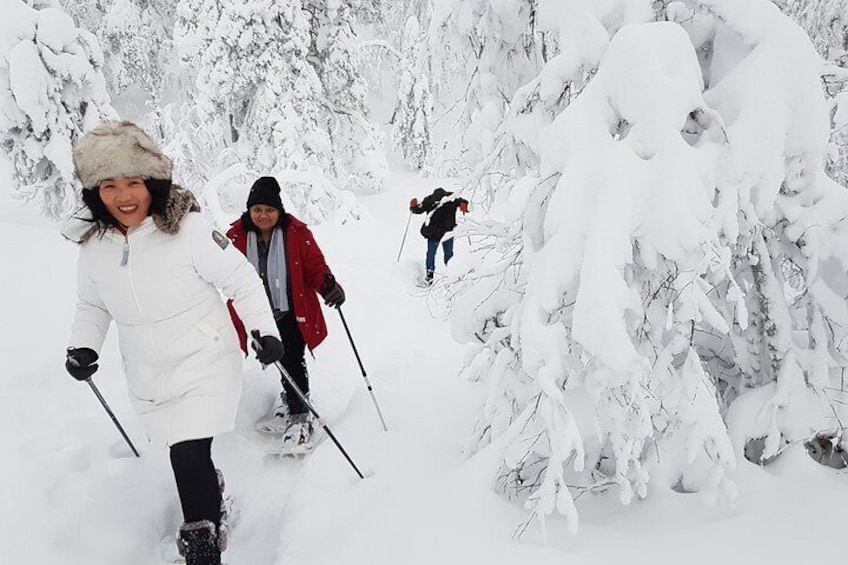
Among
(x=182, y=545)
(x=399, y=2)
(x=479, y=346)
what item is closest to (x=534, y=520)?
(x=479, y=346)

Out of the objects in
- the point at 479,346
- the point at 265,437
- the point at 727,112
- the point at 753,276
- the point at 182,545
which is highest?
the point at 727,112

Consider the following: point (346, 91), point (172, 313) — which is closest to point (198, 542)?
point (172, 313)

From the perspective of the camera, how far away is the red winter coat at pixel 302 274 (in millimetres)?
4059

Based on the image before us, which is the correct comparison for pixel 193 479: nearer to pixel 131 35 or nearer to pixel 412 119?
pixel 412 119

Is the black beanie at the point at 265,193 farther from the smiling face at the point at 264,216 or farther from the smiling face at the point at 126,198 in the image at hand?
the smiling face at the point at 126,198

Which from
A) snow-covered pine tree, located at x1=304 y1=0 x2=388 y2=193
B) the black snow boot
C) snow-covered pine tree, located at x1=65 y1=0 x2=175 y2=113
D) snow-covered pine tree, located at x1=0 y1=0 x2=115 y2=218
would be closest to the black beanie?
the black snow boot

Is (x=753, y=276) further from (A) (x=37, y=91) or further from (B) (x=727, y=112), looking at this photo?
(A) (x=37, y=91)

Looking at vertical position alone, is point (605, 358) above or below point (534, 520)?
above

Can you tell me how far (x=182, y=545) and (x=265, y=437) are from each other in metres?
1.56

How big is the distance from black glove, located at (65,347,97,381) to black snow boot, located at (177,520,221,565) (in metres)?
0.98

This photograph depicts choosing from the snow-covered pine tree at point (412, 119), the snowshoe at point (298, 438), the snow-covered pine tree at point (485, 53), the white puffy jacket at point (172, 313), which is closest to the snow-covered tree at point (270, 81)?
the snow-covered pine tree at point (412, 119)

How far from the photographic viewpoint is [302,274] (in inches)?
164

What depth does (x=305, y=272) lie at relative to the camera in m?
4.19

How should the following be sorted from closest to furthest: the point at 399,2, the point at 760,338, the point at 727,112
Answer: the point at 727,112 < the point at 760,338 < the point at 399,2
